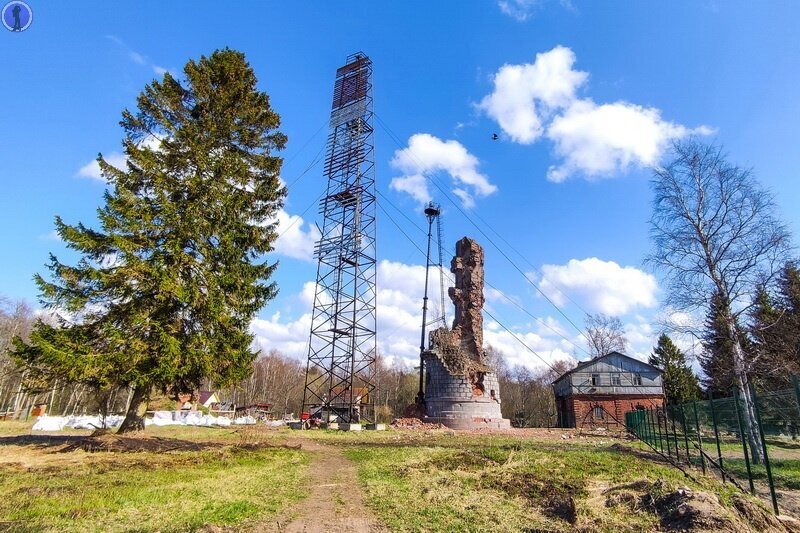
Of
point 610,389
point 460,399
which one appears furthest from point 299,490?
point 610,389

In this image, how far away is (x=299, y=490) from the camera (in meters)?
8.56

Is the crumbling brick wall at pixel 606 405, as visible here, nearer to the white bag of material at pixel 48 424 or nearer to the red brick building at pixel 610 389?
the red brick building at pixel 610 389

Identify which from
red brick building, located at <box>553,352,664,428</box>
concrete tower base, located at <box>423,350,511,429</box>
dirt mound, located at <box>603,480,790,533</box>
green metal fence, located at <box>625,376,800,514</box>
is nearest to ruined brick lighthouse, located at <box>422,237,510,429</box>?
concrete tower base, located at <box>423,350,511,429</box>

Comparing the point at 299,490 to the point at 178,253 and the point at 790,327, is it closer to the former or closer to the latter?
the point at 178,253

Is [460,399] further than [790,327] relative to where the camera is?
Yes

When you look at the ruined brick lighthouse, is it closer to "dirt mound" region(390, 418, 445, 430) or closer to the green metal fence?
"dirt mound" region(390, 418, 445, 430)

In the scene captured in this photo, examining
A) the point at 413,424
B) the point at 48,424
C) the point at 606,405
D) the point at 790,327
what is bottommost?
the point at 48,424

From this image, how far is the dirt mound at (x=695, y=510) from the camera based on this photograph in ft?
16.9

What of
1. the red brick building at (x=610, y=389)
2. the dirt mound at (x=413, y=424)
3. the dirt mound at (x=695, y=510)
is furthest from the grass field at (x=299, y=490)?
the red brick building at (x=610, y=389)

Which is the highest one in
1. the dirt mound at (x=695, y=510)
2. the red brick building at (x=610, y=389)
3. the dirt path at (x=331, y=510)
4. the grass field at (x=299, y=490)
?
the red brick building at (x=610, y=389)

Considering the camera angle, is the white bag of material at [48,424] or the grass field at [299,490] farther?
the white bag of material at [48,424]

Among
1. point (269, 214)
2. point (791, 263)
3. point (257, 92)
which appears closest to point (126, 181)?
point (269, 214)

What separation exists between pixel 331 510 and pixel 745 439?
26.2 ft

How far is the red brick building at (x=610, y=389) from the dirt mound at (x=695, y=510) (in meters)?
34.5
